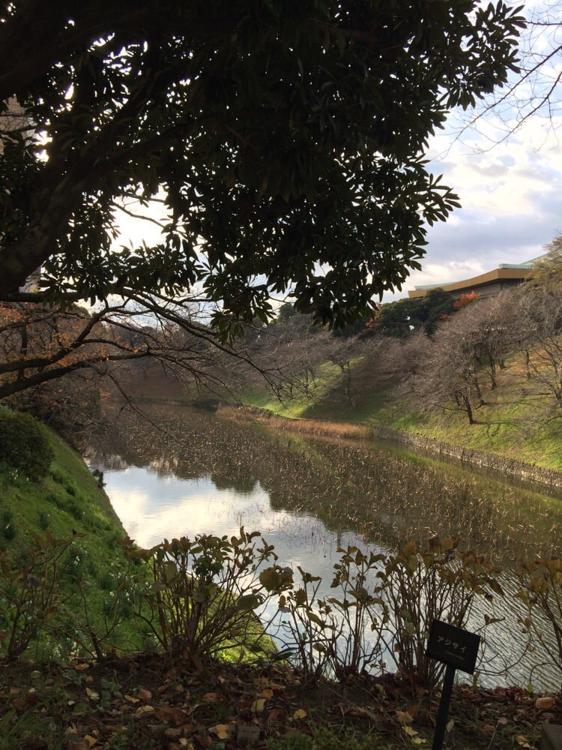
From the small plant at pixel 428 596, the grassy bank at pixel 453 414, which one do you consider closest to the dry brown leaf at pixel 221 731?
the small plant at pixel 428 596

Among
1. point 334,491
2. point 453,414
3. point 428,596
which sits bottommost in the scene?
point 334,491

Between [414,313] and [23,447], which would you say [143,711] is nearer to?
[23,447]

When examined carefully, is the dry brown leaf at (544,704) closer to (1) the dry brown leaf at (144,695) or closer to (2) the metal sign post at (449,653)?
(2) the metal sign post at (449,653)

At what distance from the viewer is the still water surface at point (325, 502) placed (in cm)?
1219

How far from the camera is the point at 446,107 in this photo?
12.0ft

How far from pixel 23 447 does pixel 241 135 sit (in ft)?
28.6

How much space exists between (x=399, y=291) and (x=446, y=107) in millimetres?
1284

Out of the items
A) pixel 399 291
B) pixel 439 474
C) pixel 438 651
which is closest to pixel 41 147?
pixel 399 291

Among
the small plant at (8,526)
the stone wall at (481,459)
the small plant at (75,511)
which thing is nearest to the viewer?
the small plant at (8,526)

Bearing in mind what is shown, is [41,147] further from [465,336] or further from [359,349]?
[359,349]

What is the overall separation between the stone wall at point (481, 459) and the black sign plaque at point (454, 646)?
20.1m

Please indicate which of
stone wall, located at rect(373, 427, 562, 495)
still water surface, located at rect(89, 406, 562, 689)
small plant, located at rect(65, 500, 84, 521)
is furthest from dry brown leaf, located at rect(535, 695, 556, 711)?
stone wall, located at rect(373, 427, 562, 495)

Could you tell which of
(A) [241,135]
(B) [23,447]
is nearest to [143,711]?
(A) [241,135]

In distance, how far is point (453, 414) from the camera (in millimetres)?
34188
